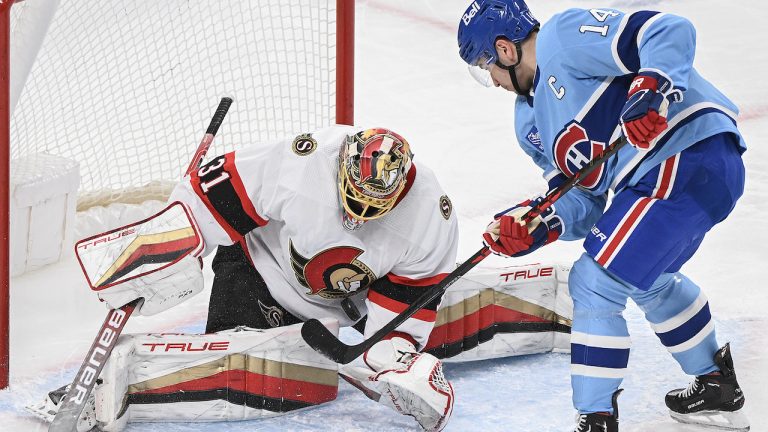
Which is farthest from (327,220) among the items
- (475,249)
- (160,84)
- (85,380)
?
(160,84)

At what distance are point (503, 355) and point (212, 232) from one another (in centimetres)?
82

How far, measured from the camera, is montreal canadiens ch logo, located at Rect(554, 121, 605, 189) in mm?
2434

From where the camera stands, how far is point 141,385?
2.61 m

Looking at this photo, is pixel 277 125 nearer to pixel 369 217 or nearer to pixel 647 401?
pixel 369 217

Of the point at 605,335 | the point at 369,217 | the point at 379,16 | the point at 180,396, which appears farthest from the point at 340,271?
the point at 379,16

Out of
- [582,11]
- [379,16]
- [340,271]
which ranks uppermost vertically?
[582,11]

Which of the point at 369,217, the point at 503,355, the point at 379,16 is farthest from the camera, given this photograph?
the point at 379,16

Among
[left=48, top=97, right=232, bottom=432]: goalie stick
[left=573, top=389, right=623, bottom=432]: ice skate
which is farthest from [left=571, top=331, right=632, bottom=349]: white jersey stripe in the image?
[left=48, top=97, right=232, bottom=432]: goalie stick

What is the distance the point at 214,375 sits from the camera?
2.65m

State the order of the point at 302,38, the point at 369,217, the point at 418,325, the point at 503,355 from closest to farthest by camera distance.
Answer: the point at 369,217
the point at 418,325
the point at 503,355
the point at 302,38

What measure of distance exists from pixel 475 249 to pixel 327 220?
1.09 metres

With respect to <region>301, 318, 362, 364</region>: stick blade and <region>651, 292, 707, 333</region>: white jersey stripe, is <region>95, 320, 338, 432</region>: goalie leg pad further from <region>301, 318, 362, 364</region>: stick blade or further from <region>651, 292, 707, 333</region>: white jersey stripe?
<region>651, 292, 707, 333</region>: white jersey stripe

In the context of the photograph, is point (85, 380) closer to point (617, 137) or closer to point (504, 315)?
point (504, 315)

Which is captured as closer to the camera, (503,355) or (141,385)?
(141,385)
